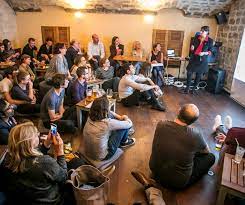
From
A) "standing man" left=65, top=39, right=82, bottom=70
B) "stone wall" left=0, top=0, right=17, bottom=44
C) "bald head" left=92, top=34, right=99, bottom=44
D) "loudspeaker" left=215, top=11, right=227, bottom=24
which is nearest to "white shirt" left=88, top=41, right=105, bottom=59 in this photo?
"bald head" left=92, top=34, right=99, bottom=44

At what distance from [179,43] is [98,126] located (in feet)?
17.8

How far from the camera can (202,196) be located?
2.50 meters

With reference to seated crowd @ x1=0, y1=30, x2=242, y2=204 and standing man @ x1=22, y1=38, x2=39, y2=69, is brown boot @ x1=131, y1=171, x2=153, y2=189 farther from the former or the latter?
standing man @ x1=22, y1=38, x2=39, y2=69

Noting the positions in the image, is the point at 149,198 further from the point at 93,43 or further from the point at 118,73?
the point at 93,43

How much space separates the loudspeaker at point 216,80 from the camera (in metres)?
6.05

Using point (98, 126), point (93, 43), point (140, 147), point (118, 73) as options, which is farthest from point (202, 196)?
point (93, 43)

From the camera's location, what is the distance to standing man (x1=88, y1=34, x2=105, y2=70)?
21.9 feet

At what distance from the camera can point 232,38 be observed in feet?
19.6

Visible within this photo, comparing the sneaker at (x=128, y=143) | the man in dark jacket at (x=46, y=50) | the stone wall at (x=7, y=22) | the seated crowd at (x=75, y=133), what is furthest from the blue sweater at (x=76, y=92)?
the stone wall at (x=7, y=22)

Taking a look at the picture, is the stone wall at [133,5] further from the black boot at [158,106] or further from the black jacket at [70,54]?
the black boot at [158,106]

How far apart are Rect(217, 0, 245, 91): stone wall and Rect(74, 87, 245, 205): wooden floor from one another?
781 millimetres

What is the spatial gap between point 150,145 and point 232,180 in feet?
5.32

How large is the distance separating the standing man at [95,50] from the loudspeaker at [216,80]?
322 cm

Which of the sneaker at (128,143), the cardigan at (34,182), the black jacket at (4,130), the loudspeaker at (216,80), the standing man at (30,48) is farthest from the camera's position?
the standing man at (30,48)
